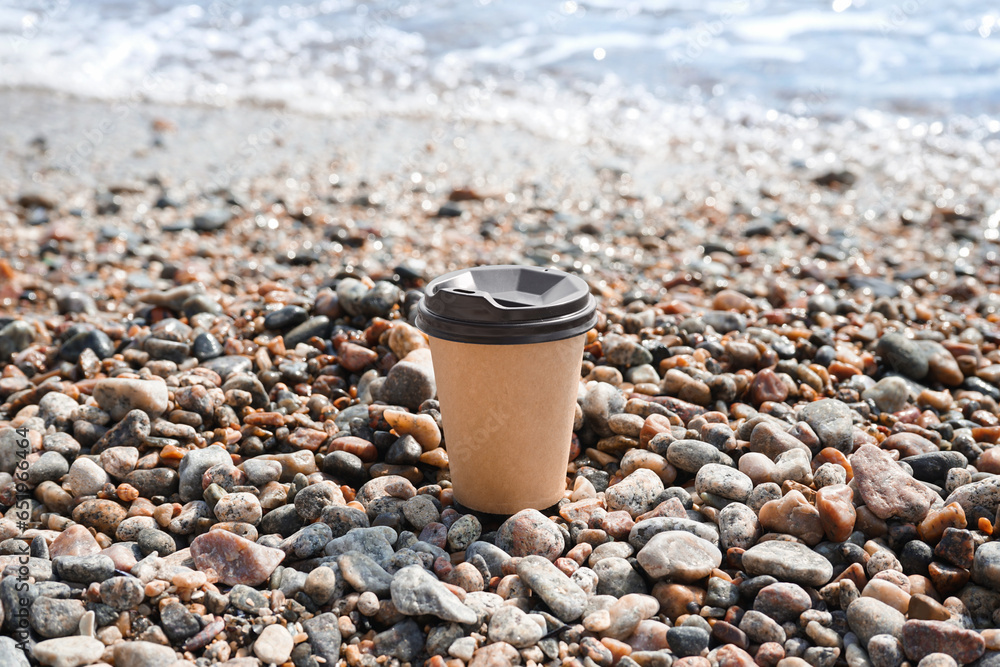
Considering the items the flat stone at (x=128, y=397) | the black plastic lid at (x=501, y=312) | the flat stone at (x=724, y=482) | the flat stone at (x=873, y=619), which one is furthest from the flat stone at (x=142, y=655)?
the flat stone at (x=873, y=619)

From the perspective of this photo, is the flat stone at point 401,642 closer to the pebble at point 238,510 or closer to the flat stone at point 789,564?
the pebble at point 238,510

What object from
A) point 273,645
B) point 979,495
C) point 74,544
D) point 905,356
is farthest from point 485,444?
point 905,356

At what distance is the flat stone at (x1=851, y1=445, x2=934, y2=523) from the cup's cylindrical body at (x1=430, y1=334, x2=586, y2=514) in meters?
0.93

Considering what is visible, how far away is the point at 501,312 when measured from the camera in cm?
218

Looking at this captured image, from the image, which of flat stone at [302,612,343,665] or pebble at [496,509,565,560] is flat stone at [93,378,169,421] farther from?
pebble at [496,509,565,560]

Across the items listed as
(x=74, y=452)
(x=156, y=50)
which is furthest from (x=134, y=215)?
(x=156, y=50)

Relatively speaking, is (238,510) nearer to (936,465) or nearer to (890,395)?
(936,465)

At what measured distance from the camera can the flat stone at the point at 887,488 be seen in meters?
2.39

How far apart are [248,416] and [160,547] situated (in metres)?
0.71

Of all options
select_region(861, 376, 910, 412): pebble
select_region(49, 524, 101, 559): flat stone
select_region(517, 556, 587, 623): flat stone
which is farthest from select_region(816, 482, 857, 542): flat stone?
select_region(49, 524, 101, 559): flat stone

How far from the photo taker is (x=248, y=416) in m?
3.02

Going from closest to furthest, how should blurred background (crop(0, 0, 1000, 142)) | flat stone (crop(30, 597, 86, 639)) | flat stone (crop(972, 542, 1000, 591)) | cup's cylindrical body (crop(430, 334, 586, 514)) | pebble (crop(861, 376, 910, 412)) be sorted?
flat stone (crop(30, 597, 86, 639)) < flat stone (crop(972, 542, 1000, 591)) < cup's cylindrical body (crop(430, 334, 586, 514)) < pebble (crop(861, 376, 910, 412)) < blurred background (crop(0, 0, 1000, 142))

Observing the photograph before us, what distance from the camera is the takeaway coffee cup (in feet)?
7.26

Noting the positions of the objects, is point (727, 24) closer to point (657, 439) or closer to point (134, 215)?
point (134, 215)
